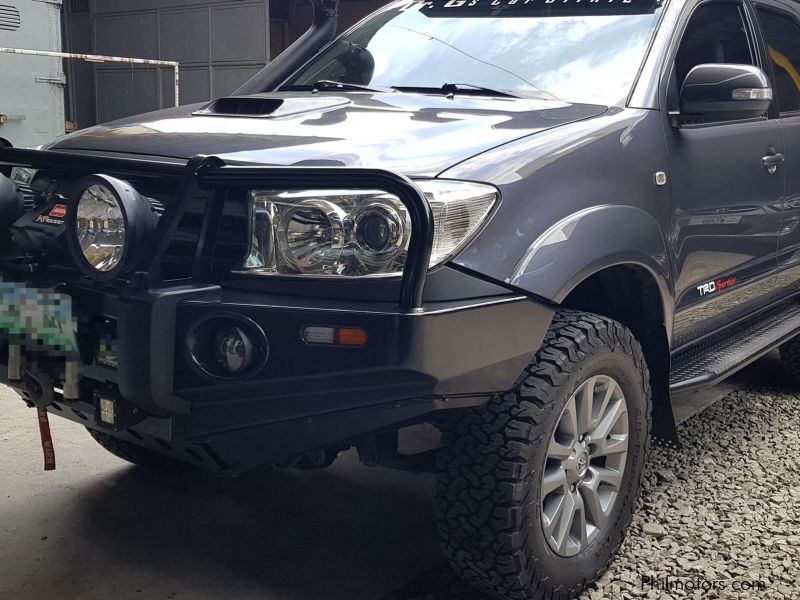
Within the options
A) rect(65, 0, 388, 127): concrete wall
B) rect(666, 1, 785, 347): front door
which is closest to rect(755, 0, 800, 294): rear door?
rect(666, 1, 785, 347): front door

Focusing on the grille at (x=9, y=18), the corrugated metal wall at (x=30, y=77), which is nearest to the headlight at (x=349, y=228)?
the corrugated metal wall at (x=30, y=77)

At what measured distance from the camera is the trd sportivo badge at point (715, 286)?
126 inches

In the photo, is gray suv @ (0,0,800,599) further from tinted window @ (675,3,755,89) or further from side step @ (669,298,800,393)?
tinted window @ (675,3,755,89)

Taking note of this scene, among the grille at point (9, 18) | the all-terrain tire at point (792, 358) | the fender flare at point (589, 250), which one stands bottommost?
the all-terrain tire at point (792, 358)

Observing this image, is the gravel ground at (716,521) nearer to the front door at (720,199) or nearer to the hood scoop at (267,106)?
the front door at (720,199)

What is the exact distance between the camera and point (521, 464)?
225 cm

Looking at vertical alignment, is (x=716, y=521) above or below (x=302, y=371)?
below

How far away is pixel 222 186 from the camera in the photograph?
2154mm

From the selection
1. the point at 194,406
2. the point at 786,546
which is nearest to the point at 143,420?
the point at 194,406

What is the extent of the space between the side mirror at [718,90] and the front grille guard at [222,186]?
54.1 inches

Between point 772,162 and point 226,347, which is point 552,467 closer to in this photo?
point 226,347

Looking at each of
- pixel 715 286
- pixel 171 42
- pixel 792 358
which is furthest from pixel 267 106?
pixel 171 42

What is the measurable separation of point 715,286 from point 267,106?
1.73 metres

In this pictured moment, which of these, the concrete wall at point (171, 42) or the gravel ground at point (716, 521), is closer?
the gravel ground at point (716, 521)
